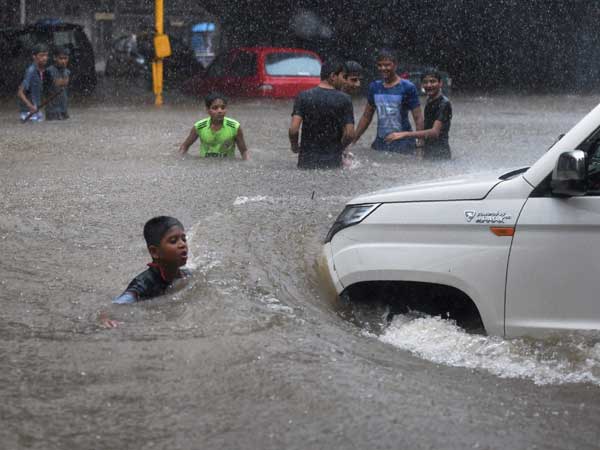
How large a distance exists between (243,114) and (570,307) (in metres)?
14.7


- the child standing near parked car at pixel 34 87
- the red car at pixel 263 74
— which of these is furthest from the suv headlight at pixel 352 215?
the red car at pixel 263 74

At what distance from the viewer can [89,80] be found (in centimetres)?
2527

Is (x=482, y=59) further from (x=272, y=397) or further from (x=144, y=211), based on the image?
(x=272, y=397)

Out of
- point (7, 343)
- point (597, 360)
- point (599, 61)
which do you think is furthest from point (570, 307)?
point (599, 61)

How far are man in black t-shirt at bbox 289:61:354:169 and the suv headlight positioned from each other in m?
4.46

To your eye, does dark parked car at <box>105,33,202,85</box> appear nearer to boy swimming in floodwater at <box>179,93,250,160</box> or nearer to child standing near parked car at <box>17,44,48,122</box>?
child standing near parked car at <box>17,44,48,122</box>

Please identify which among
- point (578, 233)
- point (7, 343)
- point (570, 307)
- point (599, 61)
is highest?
point (578, 233)

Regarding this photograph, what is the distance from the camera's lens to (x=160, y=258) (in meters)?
5.98

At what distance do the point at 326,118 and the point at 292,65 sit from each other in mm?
12246

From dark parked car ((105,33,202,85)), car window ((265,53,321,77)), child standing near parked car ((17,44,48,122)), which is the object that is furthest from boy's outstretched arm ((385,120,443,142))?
dark parked car ((105,33,202,85))

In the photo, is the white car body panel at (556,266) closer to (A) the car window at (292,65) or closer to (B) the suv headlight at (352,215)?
(B) the suv headlight at (352,215)

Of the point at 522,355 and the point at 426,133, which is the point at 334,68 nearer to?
the point at 426,133

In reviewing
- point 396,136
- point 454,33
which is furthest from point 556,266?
point 454,33

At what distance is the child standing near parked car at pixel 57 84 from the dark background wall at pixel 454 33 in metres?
15.5
